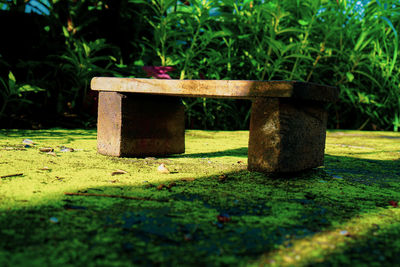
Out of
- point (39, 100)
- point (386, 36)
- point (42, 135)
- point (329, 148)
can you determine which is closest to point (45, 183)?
point (42, 135)

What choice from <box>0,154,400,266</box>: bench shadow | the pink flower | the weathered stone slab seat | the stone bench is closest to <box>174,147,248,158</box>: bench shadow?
the stone bench

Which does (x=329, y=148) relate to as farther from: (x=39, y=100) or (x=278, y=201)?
(x=39, y=100)

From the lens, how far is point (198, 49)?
4.18 meters

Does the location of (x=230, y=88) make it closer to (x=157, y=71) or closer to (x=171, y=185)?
(x=171, y=185)

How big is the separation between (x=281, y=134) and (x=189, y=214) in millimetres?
667

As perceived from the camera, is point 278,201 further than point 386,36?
No

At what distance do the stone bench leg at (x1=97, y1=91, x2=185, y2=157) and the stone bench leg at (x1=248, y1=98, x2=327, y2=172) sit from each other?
650 millimetres

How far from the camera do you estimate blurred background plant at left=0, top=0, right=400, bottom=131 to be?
3.68 meters

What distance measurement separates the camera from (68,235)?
98cm

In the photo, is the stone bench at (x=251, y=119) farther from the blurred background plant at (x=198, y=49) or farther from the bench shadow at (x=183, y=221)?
the blurred background plant at (x=198, y=49)

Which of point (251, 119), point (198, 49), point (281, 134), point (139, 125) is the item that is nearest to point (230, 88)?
point (251, 119)

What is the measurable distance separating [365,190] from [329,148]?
139 centimetres

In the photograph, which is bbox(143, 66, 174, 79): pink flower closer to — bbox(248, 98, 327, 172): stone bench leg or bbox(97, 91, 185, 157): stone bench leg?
bbox(97, 91, 185, 157): stone bench leg

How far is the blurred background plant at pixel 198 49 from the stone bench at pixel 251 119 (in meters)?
1.48
